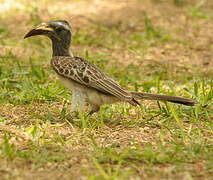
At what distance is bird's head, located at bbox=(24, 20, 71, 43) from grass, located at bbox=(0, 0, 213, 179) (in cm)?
72

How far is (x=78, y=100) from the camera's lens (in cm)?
580

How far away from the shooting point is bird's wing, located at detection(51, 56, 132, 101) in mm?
5715

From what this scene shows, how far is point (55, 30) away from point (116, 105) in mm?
1145

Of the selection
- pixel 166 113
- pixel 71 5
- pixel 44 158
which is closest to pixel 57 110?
pixel 166 113

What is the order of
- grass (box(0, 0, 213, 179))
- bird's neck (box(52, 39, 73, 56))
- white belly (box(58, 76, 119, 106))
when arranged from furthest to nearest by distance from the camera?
bird's neck (box(52, 39, 73, 56)) → white belly (box(58, 76, 119, 106)) → grass (box(0, 0, 213, 179))

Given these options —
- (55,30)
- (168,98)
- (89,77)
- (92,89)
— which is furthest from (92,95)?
(55,30)

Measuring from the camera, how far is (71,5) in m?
11.2

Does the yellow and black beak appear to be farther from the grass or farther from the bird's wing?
the grass

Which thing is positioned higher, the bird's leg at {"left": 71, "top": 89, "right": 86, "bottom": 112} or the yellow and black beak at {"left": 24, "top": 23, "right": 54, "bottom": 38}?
the yellow and black beak at {"left": 24, "top": 23, "right": 54, "bottom": 38}

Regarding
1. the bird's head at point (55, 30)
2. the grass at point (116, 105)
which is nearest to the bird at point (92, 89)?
the grass at point (116, 105)

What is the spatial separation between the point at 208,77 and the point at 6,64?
2872 mm

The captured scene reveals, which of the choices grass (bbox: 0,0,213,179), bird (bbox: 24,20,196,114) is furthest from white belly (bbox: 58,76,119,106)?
grass (bbox: 0,0,213,179)

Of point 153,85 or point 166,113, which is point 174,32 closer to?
point 153,85

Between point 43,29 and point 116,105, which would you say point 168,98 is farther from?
point 43,29
